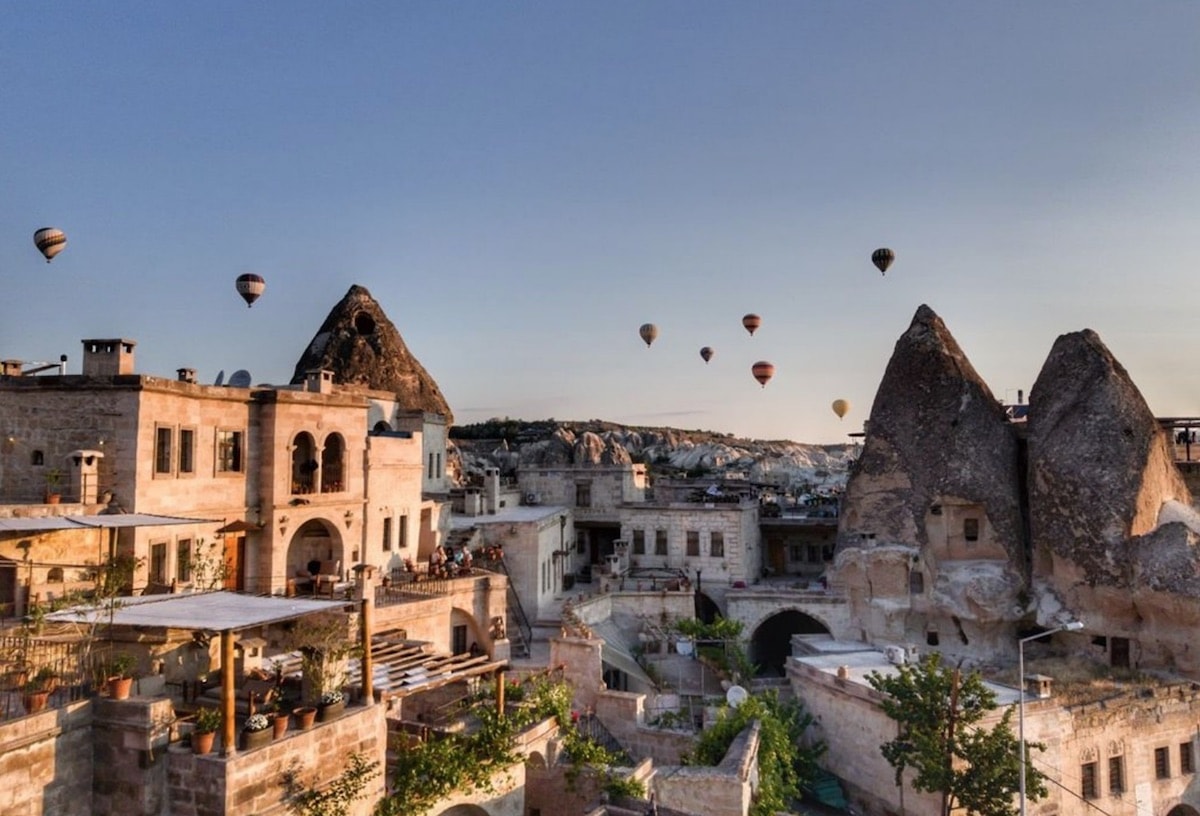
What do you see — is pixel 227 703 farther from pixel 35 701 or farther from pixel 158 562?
pixel 158 562

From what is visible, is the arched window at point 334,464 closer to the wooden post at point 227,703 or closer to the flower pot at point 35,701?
the flower pot at point 35,701

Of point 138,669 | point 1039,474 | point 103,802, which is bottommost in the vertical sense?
point 103,802

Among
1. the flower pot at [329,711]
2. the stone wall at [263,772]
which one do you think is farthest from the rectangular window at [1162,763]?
the flower pot at [329,711]

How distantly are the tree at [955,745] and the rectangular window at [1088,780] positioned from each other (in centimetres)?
426

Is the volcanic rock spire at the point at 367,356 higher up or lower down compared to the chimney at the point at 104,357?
higher up

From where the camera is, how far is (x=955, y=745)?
24.0m

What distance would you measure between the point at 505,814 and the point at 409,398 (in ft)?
133

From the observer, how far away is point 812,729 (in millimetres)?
30438

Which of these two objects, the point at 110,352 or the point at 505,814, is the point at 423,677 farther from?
the point at 110,352

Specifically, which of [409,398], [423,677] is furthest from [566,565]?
[423,677]

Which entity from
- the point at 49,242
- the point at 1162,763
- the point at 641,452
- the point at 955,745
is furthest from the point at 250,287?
the point at 641,452

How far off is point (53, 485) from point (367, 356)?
34.0 meters

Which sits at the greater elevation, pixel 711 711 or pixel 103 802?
pixel 103 802

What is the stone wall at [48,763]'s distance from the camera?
10.9 meters
